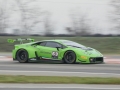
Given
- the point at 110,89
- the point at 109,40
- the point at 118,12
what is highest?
the point at 118,12

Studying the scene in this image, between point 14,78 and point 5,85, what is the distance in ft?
3.27

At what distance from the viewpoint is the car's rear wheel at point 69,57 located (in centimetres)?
1686

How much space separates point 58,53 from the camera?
17.3 metres

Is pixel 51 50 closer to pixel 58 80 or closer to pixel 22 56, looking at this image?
pixel 22 56

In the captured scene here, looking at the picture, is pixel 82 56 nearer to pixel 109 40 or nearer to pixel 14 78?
pixel 14 78

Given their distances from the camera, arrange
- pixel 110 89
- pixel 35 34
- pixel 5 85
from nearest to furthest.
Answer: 1. pixel 110 89
2. pixel 5 85
3. pixel 35 34

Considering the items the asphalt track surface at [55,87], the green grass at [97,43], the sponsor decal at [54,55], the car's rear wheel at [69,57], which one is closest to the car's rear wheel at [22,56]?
the sponsor decal at [54,55]

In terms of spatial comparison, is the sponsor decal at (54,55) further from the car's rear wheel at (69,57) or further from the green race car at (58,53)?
the car's rear wheel at (69,57)

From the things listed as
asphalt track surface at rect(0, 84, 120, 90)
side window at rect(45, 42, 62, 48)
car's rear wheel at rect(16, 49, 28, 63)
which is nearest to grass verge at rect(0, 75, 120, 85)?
asphalt track surface at rect(0, 84, 120, 90)

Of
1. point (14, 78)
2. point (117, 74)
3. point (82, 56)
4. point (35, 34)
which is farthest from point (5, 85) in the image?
point (35, 34)

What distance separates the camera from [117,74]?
1274 cm

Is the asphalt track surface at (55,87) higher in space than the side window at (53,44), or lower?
lower

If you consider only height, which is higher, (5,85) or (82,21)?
(82,21)

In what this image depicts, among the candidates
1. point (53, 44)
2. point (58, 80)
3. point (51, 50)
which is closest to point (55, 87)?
point (58, 80)
